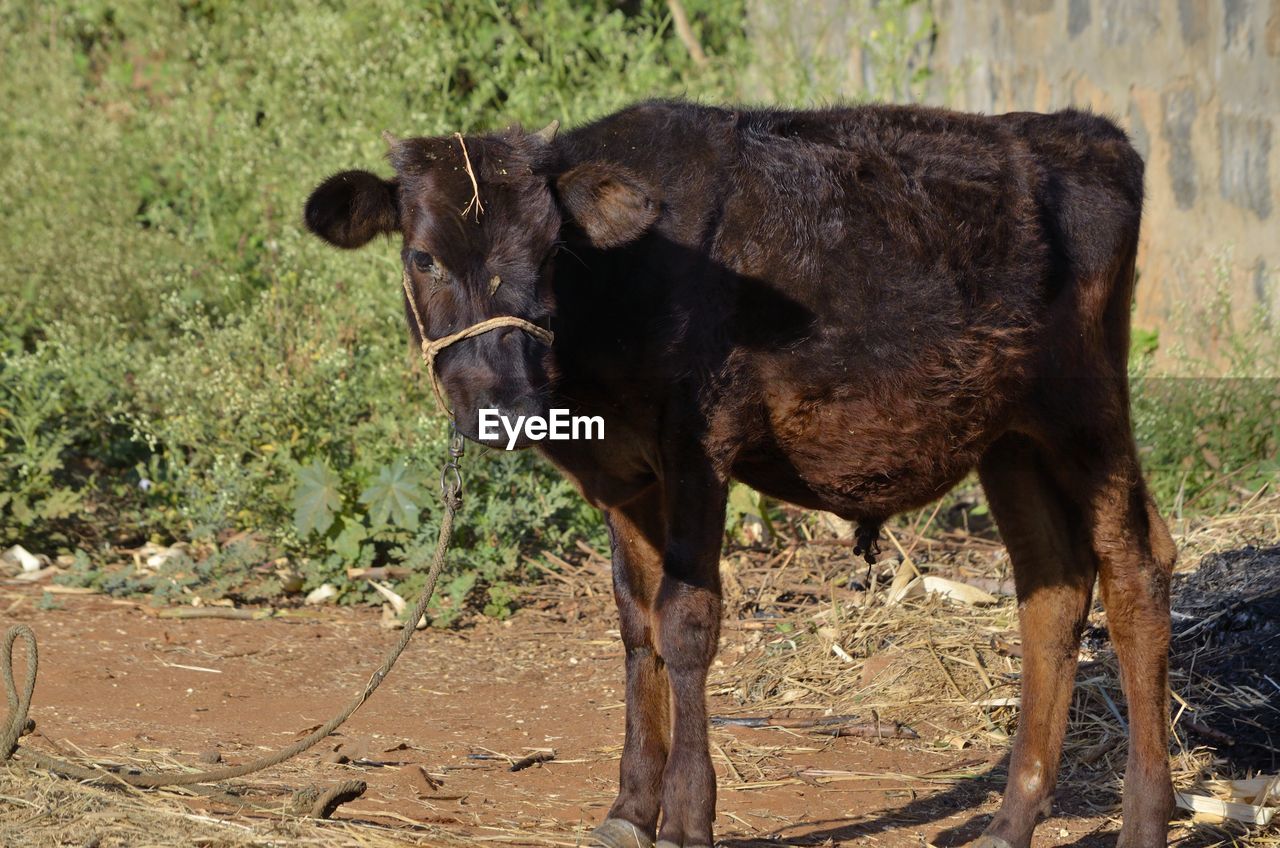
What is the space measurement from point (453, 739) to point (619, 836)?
4.83 ft

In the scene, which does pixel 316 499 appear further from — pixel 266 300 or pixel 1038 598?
pixel 1038 598

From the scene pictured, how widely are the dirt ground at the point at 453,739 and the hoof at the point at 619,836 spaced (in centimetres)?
8

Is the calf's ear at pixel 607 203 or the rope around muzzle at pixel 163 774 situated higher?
the calf's ear at pixel 607 203

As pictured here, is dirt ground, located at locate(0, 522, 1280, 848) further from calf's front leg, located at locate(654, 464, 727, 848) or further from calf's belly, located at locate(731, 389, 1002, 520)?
calf's belly, located at locate(731, 389, 1002, 520)

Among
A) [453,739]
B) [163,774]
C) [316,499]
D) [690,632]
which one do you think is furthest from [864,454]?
[316,499]

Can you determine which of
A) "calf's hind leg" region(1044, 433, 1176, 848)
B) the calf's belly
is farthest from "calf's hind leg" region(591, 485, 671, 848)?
"calf's hind leg" region(1044, 433, 1176, 848)

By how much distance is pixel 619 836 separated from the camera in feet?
14.0

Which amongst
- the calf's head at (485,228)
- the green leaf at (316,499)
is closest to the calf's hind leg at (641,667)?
the calf's head at (485,228)

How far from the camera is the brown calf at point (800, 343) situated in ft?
12.9

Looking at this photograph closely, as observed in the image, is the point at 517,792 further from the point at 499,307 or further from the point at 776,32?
the point at 776,32

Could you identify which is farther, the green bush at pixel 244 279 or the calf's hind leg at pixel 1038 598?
the green bush at pixel 244 279

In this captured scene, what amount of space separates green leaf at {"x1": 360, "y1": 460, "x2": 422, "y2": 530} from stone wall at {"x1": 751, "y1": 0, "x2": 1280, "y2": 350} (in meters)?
4.61

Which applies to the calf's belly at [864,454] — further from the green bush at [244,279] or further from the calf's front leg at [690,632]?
the green bush at [244,279]

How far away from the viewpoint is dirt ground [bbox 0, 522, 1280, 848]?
444 cm
